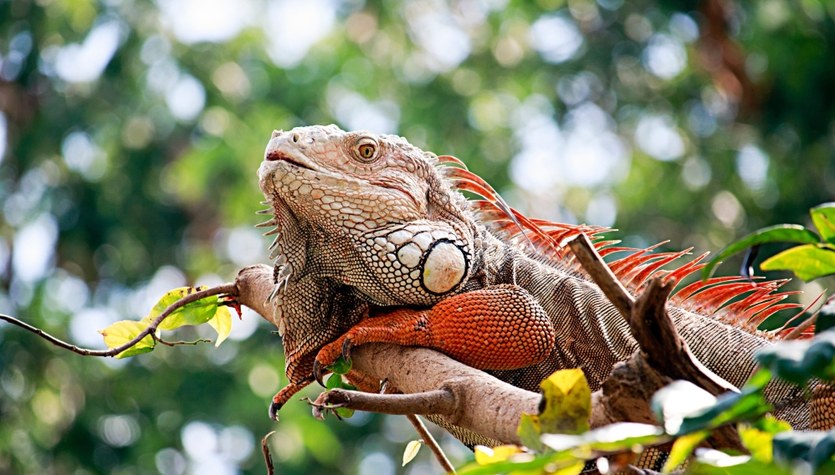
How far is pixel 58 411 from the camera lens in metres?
13.4

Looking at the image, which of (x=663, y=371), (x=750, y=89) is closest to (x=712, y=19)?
(x=750, y=89)

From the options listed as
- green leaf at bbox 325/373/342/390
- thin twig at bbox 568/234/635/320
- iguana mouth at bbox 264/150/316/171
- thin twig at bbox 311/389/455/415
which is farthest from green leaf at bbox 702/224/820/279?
iguana mouth at bbox 264/150/316/171

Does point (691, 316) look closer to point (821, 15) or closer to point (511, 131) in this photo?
point (821, 15)

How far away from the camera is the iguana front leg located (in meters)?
2.64

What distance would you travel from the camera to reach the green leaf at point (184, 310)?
3080 millimetres

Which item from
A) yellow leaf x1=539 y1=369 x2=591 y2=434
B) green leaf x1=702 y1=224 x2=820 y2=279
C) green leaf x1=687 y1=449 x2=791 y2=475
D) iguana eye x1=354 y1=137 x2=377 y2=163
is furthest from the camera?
iguana eye x1=354 y1=137 x2=377 y2=163

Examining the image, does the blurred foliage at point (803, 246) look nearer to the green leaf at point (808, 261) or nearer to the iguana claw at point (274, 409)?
the green leaf at point (808, 261)

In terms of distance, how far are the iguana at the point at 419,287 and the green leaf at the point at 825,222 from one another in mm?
1142

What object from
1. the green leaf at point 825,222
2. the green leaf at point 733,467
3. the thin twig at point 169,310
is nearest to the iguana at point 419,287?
the thin twig at point 169,310

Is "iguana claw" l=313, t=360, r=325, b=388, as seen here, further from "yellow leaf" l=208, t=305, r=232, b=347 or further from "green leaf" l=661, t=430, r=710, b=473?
"green leaf" l=661, t=430, r=710, b=473

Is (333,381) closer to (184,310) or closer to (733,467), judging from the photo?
(184,310)

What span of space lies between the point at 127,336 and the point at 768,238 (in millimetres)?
1985

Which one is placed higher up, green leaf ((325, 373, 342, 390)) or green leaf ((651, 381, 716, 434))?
green leaf ((651, 381, 716, 434))

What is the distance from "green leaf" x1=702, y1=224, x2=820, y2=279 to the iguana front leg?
3.53 feet
